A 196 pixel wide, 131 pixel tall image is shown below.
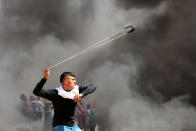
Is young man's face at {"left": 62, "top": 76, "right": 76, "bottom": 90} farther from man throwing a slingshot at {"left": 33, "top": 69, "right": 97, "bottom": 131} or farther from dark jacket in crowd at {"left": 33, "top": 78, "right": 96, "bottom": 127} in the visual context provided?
dark jacket in crowd at {"left": 33, "top": 78, "right": 96, "bottom": 127}

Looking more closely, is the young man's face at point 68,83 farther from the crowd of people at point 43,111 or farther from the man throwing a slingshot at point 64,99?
the crowd of people at point 43,111

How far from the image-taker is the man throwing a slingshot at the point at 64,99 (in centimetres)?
340

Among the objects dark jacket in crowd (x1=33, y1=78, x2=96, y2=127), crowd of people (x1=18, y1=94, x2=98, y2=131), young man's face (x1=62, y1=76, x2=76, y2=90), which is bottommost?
dark jacket in crowd (x1=33, y1=78, x2=96, y2=127)

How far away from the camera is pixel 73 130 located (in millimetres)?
3389

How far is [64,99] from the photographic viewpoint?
11.4 ft

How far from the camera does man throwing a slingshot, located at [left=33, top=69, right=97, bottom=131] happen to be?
11.1 ft

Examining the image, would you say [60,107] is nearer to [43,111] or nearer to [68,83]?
[68,83]

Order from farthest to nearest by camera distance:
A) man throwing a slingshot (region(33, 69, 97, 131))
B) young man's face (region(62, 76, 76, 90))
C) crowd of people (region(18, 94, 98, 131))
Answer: crowd of people (region(18, 94, 98, 131)) < young man's face (region(62, 76, 76, 90)) < man throwing a slingshot (region(33, 69, 97, 131))

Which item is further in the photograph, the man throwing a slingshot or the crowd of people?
the crowd of people

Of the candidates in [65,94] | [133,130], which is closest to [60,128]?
[65,94]

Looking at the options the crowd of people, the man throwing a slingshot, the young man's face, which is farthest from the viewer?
the crowd of people

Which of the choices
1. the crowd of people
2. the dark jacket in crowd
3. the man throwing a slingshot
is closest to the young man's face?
the man throwing a slingshot

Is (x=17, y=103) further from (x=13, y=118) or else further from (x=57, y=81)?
(x=57, y=81)

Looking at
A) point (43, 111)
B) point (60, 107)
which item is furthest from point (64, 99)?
point (43, 111)
